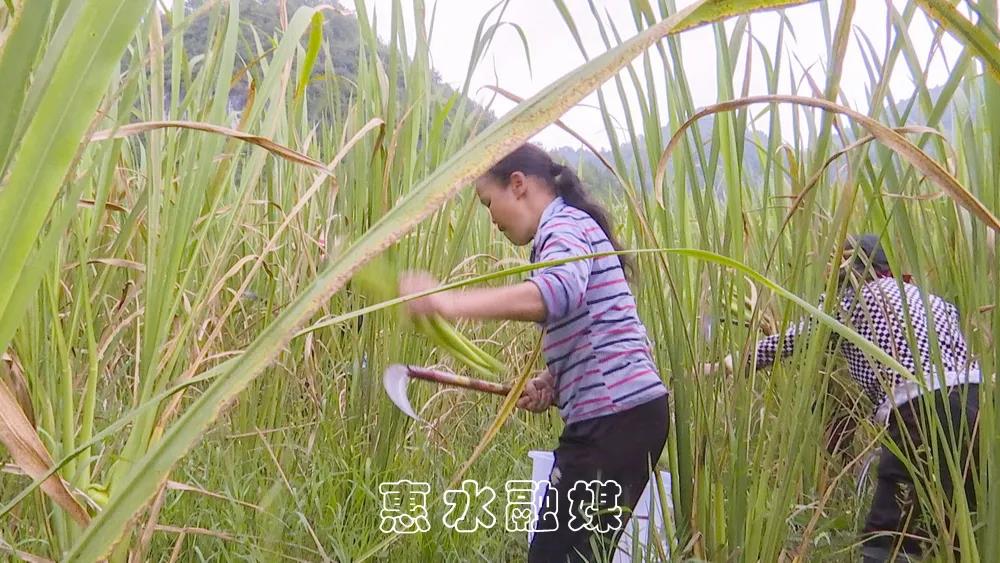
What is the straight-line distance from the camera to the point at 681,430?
1067mm

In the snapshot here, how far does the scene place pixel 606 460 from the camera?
1.59m

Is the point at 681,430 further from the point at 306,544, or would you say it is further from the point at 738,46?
the point at 306,544

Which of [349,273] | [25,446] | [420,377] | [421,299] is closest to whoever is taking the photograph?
[349,273]

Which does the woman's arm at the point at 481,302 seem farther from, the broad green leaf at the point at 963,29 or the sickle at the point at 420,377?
the broad green leaf at the point at 963,29

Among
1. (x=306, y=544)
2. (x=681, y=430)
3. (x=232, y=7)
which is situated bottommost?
(x=306, y=544)

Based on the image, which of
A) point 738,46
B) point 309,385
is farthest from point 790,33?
point 309,385

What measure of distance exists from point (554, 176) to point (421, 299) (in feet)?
2.56

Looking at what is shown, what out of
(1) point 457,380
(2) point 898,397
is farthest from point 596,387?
(2) point 898,397

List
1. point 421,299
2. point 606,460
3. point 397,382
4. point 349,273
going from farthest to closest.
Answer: point 606,460 < point 397,382 < point 421,299 < point 349,273

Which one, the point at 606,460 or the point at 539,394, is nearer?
the point at 606,460

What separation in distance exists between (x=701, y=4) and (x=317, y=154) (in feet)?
6.15

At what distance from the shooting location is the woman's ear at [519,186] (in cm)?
178

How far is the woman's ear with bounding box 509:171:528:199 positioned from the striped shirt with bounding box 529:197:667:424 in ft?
0.36

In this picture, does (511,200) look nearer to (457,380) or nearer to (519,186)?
(519,186)
